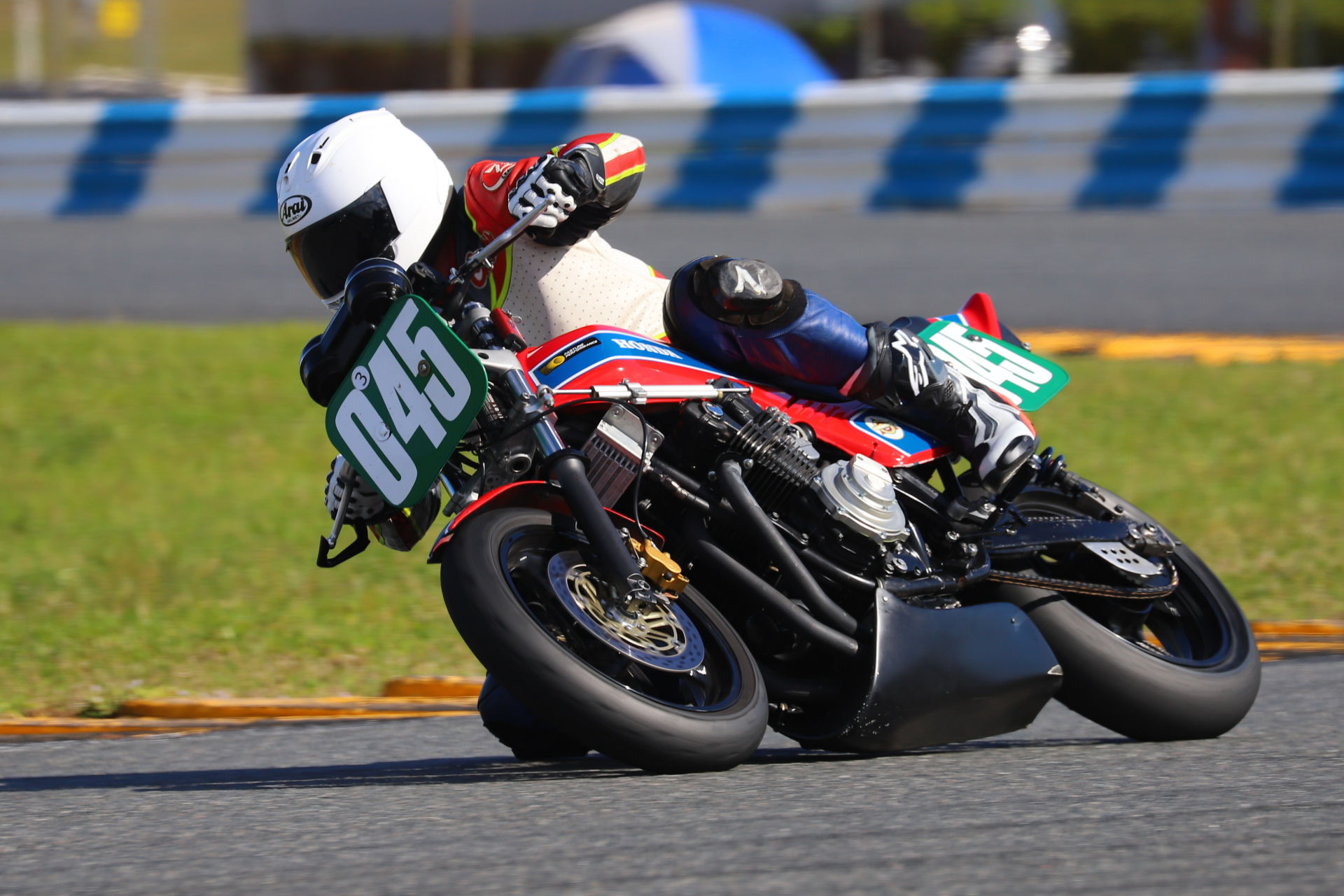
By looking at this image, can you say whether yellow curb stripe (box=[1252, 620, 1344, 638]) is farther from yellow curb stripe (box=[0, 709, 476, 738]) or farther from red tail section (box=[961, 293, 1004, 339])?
yellow curb stripe (box=[0, 709, 476, 738])

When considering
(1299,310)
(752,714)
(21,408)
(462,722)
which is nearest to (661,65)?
(1299,310)

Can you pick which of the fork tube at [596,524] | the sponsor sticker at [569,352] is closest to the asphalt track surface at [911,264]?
the sponsor sticker at [569,352]

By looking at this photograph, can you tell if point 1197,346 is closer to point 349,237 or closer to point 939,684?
point 939,684

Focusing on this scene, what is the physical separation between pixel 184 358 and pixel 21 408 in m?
0.99

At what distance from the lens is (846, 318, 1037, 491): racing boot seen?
13.9ft

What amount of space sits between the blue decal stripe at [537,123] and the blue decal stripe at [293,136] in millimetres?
912

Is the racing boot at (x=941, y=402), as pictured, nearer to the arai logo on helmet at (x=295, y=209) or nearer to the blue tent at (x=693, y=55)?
the arai logo on helmet at (x=295, y=209)

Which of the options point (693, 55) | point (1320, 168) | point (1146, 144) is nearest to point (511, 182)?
Result: point (1146, 144)

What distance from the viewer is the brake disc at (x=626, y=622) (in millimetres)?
3541

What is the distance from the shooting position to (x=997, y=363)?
15.4 ft

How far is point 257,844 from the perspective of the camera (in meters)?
3.05

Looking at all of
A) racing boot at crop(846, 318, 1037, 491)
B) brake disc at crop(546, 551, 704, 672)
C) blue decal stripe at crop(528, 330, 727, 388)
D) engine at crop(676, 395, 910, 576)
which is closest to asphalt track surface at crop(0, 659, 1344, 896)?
brake disc at crop(546, 551, 704, 672)

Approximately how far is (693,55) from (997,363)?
11129 mm

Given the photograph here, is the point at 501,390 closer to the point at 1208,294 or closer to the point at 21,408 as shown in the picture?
the point at 21,408
